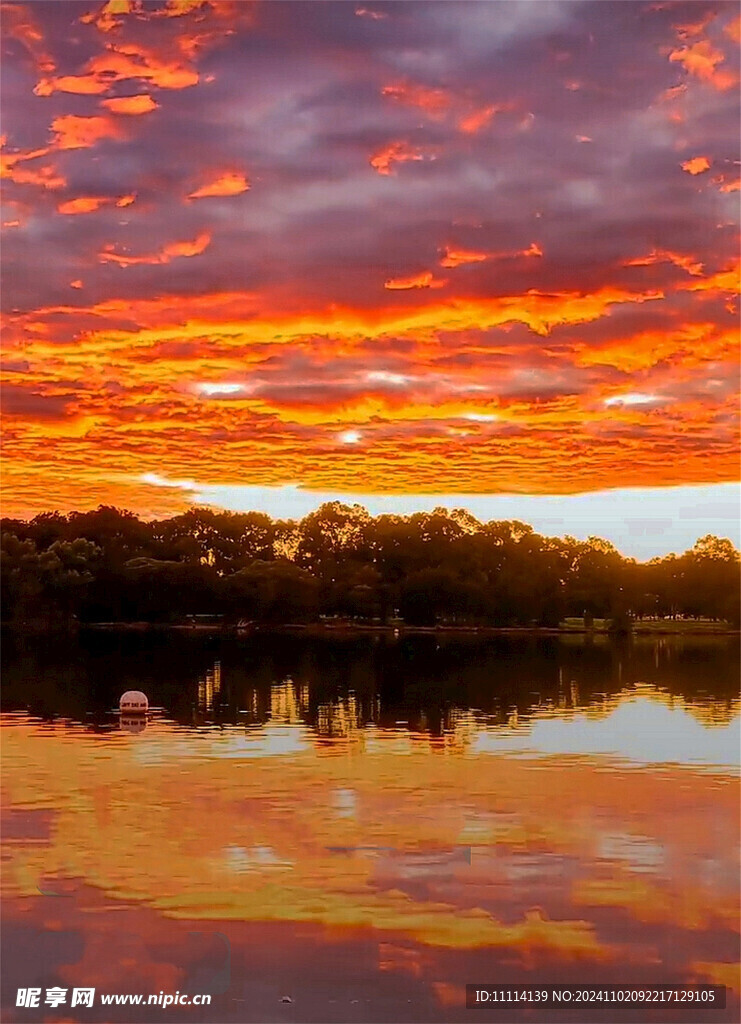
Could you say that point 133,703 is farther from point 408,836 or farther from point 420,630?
point 420,630

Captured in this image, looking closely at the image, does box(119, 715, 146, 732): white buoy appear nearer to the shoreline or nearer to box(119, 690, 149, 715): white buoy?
box(119, 690, 149, 715): white buoy

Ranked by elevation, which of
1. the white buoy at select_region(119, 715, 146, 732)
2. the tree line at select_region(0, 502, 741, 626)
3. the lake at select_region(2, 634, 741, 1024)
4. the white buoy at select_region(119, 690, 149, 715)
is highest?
the tree line at select_region(0, 502, 741, 626)

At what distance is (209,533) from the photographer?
4188 inches

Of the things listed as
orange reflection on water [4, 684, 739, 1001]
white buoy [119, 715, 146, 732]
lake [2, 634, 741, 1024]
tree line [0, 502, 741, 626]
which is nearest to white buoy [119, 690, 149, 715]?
white buoy [119, 715, 146, 732]

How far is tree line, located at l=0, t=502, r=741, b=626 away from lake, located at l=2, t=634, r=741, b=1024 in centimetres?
6278

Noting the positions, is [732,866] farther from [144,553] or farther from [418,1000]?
[144,553]

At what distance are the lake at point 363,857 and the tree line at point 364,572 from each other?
6278cm

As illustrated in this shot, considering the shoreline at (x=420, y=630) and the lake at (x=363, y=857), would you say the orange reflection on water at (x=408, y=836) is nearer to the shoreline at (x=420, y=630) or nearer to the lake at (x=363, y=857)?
the lake at (x=363, y=857)

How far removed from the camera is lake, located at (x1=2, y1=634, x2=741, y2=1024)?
12750 millimetres

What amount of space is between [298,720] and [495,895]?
19001 millimetres

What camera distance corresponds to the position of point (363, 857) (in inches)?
679

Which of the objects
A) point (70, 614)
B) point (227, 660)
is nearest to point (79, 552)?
point (70, 614)

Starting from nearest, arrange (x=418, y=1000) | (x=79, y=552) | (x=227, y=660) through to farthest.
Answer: (x=418, y=1000) < (x=227, y=660) < (x=79, y=552)

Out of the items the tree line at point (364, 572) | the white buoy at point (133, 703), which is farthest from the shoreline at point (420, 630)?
the white buoy at point (133, 703)
